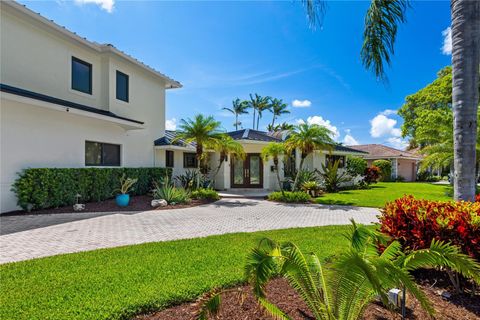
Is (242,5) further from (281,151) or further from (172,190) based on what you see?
(172,190)

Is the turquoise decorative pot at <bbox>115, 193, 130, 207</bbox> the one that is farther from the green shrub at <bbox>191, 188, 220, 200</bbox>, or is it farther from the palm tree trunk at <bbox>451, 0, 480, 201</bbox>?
the palm tree trunk at <bbox>451, 0, 480, 201</bbox>

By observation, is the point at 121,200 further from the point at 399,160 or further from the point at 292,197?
the point at 399,160

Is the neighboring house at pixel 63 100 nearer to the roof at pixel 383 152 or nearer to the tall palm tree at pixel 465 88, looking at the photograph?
the tall palm tree at pixel 465 88

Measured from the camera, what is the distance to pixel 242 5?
37.4ft

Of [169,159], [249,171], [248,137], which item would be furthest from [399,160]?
[169,159]

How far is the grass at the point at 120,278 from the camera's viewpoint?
3.77 meters

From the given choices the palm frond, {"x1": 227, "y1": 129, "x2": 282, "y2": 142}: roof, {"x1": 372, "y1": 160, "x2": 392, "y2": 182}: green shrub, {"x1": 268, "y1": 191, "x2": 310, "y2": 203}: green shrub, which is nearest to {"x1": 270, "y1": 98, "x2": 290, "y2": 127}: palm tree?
{"x1": 372, "y1": 160, "x2": 392, "y2": 182}: green shrub

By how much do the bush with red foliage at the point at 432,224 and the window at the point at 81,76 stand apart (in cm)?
1570

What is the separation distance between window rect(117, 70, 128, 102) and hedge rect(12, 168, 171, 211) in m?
4.84

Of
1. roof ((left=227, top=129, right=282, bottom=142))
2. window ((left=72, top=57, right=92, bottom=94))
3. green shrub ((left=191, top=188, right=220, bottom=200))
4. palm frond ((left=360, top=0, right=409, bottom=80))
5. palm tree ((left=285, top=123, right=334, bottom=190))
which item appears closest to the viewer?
palm frond ((left=360, top=0, right=409, bottom=80))

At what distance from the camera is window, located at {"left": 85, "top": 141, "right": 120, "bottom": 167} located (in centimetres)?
1436

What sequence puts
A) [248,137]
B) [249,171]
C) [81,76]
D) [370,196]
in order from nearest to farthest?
[81,76]
[370,196]
[248,137]
[249,171]

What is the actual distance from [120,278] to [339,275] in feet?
12.8

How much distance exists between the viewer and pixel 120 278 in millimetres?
4797
